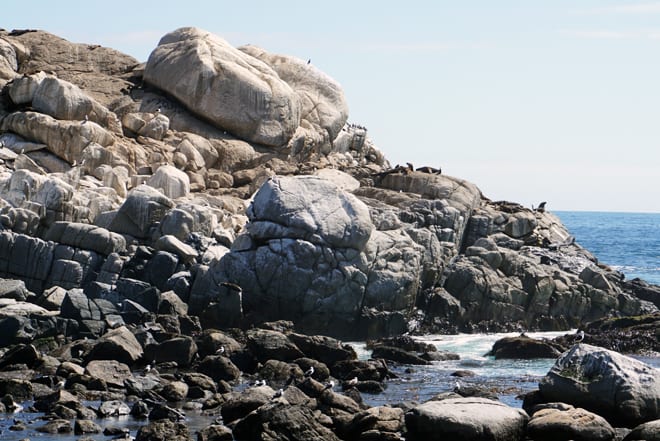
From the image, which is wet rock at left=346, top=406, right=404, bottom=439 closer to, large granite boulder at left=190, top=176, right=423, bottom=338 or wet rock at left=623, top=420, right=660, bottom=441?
wet rock at left=623, top=420, right=660, bottom=441

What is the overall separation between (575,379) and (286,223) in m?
19.1

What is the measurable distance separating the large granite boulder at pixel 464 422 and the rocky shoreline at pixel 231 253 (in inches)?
4.4

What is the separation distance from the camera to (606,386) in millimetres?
28109

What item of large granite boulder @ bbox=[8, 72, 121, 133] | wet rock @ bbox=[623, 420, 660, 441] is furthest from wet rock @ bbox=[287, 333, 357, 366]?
large granite boulder @ bbox=[8, 72, 121, 133]

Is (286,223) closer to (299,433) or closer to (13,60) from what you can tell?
(299,433)

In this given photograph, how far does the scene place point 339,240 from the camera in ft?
149

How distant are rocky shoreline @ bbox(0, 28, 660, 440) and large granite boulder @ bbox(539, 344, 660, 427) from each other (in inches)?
110

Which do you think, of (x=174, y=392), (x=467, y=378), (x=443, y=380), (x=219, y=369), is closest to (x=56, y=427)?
(x=174, y=392)

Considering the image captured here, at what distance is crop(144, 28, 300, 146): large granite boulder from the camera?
61.6 meters

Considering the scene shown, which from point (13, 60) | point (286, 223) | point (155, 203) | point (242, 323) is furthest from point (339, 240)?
point (13, 60)

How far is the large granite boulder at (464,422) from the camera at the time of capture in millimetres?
25219

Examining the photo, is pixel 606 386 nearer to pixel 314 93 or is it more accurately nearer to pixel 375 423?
pixel 375 423

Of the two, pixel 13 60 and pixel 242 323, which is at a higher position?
pixel 13 60

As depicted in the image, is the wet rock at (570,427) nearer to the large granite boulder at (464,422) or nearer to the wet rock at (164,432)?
the large granite boulder at (464,422)
